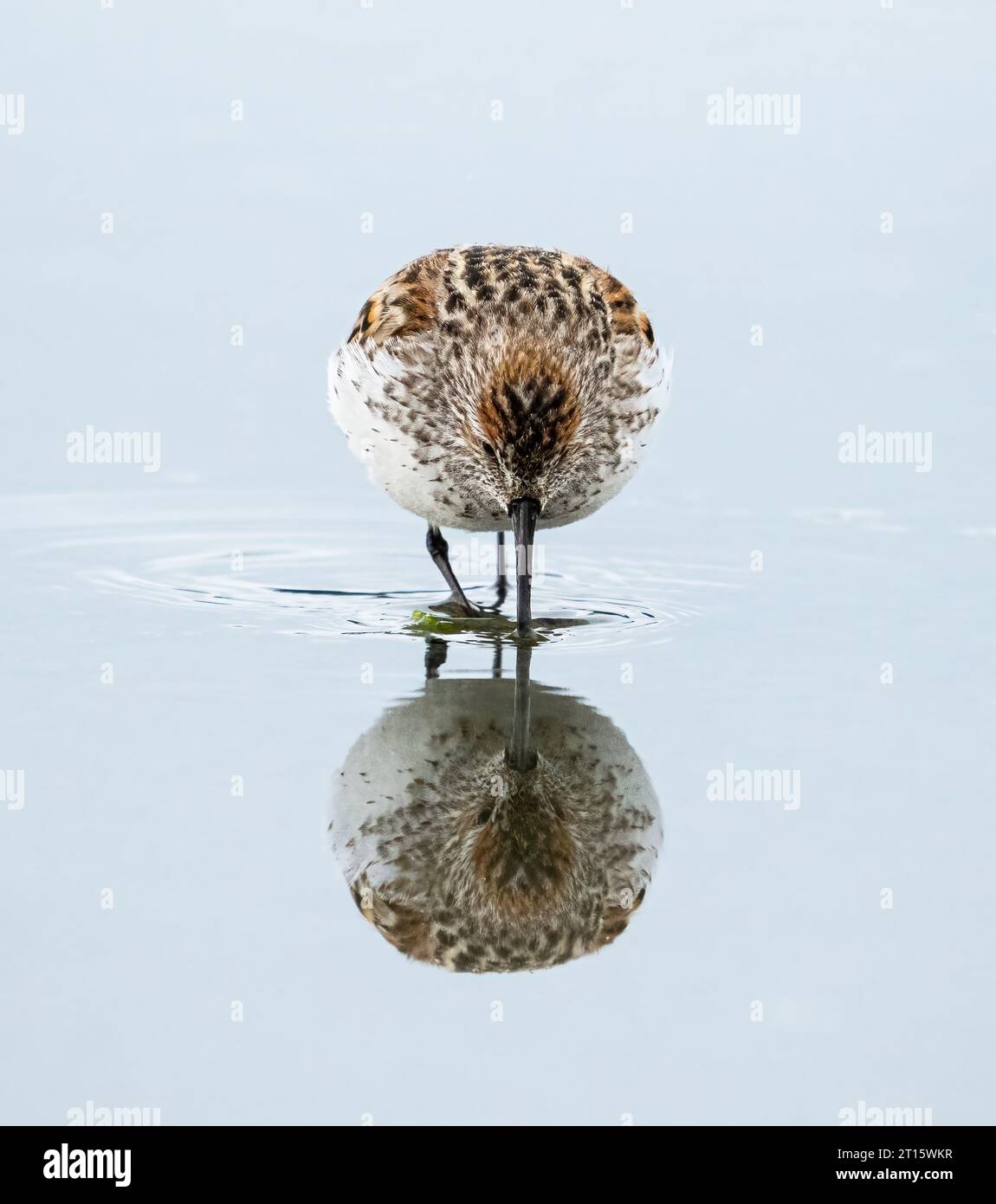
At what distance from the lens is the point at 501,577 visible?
12.5 metres

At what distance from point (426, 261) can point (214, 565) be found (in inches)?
102

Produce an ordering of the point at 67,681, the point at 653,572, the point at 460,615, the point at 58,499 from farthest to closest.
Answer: the point at 58,499
the point at 653,572
the point at 460,615
the point at 67,681

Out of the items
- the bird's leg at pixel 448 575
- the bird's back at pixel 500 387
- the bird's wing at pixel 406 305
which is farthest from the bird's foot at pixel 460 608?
the bird's wing at pixel 406 305

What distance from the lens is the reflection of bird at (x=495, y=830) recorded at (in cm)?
686

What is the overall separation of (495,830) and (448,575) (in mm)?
4438

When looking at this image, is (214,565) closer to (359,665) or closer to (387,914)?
(359,665)

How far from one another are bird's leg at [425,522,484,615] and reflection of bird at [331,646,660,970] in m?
2.31

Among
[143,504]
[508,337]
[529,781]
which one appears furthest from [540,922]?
[143,504]

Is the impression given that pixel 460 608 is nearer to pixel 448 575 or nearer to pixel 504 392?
pixel 448 575

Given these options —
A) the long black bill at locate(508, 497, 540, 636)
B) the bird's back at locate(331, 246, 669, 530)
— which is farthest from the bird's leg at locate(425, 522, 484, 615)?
the long black bill at locate(508, 497, 540, 636)

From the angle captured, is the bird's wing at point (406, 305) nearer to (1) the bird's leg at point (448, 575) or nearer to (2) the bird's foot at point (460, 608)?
(1) the bird's leg at point (448, 575)

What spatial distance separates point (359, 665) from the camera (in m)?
9.90

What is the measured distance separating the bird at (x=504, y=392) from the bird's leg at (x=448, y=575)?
0.10 feet

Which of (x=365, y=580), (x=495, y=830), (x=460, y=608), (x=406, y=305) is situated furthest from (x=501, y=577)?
(x=495, y=830)
